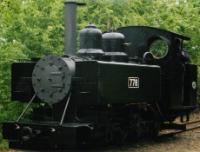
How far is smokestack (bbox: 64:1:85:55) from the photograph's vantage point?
10.1m

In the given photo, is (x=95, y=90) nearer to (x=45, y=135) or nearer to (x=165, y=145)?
(x=45, y=135)

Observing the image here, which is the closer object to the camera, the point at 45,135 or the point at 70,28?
the point at 45,135

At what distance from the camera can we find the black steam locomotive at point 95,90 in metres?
8.97

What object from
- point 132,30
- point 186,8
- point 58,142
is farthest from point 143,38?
point 186,8

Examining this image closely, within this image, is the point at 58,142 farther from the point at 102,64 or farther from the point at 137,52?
the point at 137,52

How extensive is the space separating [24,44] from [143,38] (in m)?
2.78

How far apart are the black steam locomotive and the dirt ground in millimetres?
197

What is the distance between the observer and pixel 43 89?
9.23 metres

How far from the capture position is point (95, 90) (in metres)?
8.95

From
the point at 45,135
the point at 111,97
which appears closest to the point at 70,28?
the point at 111,97

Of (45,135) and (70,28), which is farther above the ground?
(70,28)

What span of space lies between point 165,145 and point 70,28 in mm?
3216

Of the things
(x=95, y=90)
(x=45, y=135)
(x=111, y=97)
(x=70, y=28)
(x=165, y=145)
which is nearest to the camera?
(x=45, y=135)

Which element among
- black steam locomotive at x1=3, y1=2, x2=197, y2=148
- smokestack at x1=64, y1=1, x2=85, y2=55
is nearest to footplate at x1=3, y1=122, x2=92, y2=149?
black steam locomotive at x1=3, y1=2, x2=197, y2=148
